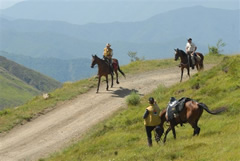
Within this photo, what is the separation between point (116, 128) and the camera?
19375 millimetres

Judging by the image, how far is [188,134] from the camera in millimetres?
14258

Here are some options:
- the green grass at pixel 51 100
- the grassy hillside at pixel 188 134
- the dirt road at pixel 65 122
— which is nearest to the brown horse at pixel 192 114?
the grassy hillside at pixel 188 134

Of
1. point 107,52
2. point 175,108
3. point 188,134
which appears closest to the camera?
point 175,108

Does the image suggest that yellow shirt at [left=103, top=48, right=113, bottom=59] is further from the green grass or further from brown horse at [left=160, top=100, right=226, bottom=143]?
brown horse at [left=160, top=100, right=226, bottom=143]

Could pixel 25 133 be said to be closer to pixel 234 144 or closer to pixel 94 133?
pixel 94 133

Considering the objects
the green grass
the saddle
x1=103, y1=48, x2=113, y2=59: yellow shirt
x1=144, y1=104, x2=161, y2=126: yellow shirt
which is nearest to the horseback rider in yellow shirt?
x1=144, y1=104, x2=161, y2=126: yellow shirt

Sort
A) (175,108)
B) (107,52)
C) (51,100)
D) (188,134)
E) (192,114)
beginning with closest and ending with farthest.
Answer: (192,114) → (175,108) → (188,134) → (51,100) → (107,52)

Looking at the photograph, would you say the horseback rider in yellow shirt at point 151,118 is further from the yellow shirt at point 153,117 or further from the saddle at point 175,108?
the saddle at point 175,108

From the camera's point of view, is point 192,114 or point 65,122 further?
point 65,122

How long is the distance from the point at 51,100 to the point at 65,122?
489 centimetres

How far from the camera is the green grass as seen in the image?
81.4 feet

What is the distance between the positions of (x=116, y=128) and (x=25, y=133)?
6677 millimetres

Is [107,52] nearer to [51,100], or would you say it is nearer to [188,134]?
[51,100]

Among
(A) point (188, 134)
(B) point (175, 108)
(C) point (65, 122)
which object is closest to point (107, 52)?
(C) point (65, 122)
